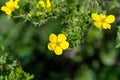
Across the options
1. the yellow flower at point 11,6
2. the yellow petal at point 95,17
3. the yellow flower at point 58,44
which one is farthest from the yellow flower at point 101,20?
the yellow flower at point 11,6

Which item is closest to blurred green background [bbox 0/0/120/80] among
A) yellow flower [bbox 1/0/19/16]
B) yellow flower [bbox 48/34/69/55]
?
yellow flower [bbox 1/0/19/16]

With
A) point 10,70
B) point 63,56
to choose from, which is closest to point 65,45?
point 10,70

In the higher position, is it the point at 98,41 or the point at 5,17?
the point at 5,17

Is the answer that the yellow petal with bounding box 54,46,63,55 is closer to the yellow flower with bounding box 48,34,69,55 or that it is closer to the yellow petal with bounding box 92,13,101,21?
the yellow flower with bounding box 48,34,69,55

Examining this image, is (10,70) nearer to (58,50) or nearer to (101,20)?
(58,50)

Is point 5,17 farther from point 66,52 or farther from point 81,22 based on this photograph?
point 81,22

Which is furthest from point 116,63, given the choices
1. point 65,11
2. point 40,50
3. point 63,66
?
point 65,11
